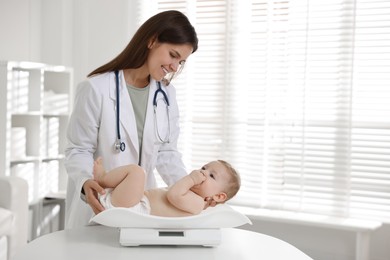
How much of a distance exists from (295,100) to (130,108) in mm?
1983

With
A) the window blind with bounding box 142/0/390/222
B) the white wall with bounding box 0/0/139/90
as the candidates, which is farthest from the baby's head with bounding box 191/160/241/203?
the white wall with bounding box 0/0/139/90

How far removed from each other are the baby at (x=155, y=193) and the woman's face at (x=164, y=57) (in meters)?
0.39

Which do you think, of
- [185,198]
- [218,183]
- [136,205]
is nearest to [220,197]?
[218,183]

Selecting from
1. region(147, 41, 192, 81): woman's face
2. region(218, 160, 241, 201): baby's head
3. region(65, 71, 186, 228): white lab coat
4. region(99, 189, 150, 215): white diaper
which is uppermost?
region(147, 41, 192, 81): woman's face

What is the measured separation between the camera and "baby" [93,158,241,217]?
5.39 feet

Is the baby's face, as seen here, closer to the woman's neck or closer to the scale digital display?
A: the scale digital display

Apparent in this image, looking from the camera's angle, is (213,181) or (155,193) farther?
(213,181)

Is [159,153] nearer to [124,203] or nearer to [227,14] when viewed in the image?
[124,203]

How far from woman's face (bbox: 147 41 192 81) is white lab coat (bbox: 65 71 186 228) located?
0.36 feet

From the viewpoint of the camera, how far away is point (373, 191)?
3.62 m

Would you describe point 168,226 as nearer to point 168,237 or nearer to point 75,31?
point 168,237

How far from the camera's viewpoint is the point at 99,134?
6.56 feet

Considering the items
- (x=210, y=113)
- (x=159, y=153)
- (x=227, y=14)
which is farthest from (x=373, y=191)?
(x=159, y=153)

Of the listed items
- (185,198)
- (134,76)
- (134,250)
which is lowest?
(134,250)
